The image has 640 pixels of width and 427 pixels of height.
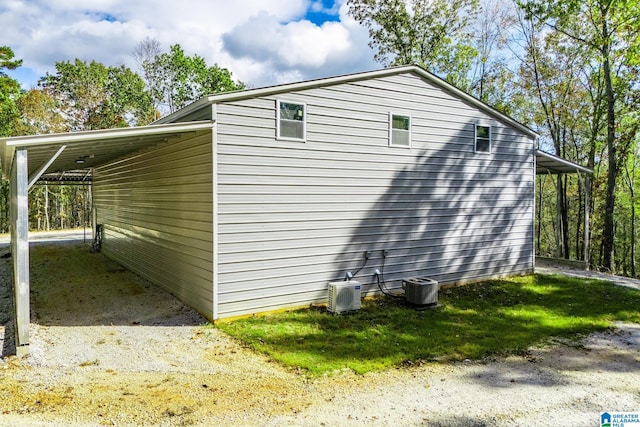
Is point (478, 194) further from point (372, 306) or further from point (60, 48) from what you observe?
point (60, 48)

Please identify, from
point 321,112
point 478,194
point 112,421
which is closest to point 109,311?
point 112,421

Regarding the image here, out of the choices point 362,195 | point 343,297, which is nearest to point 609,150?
point 362,195

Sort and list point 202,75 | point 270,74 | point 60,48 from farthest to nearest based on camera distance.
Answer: point 270,74
point 202,75
point 60,48

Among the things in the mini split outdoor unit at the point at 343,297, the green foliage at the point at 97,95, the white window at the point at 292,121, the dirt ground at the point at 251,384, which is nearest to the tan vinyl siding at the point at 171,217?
the dirt ground at the point at 251,384

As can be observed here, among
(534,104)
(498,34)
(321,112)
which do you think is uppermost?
(498,34)

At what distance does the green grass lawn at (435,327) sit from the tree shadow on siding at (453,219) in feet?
2.69

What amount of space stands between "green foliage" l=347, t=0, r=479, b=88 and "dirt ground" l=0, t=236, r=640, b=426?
17.6m

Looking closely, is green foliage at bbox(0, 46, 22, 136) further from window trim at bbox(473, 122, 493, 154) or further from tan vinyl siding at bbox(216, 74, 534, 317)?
window trim at bbox(473, 122, 493, 154)

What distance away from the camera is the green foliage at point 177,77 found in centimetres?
2814

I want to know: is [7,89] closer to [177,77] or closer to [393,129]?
[177,77]

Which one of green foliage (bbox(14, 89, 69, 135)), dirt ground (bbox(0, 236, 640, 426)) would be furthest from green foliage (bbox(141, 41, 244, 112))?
dirt ground (bbox(0, 236, 640, 426))

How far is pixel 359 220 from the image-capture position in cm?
844

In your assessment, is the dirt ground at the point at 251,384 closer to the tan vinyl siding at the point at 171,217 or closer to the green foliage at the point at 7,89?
the tan vinyl siding at the point at 171,217

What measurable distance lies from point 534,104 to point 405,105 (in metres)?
15.2
